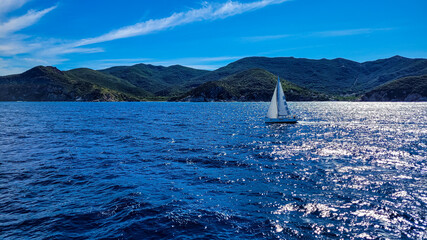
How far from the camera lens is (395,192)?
2027 centimetres

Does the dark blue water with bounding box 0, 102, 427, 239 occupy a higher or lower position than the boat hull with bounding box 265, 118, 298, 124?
lower

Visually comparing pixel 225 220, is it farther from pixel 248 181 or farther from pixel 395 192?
pixel 395 192

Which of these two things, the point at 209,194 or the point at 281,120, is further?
the point at 281,120

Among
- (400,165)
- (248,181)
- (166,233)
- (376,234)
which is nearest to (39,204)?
(166,233)

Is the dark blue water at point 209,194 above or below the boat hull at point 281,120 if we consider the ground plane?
below

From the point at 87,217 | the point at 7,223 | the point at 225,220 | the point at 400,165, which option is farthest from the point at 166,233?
the point at 400,165

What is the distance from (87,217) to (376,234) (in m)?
17.6

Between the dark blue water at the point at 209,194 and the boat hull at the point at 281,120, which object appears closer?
the dark blue water at the point at 209,194

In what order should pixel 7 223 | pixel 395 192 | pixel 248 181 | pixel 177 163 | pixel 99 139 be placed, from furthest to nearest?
pixel 99 139
pixel 177 163
pixel 248 181
pixel 395 192
pixel 7 223

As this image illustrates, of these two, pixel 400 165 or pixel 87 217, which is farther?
pixel 400 165

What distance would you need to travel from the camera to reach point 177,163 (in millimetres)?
28734

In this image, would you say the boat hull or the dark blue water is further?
the boat hull

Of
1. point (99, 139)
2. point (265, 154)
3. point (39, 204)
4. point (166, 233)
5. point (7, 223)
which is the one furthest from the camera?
point (99, 139)

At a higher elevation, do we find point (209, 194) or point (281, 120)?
point (281, 120)
